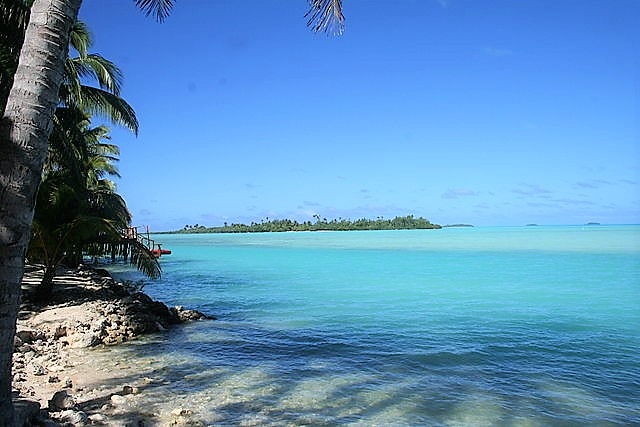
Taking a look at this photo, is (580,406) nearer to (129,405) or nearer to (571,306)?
(129,405)

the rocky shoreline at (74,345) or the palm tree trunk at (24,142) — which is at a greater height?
the palm tree trunk at (24,142)

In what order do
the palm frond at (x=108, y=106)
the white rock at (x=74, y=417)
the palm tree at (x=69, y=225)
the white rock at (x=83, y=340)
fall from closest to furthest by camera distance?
the white rock at (x=74, y=417), the white rock at (x=83, y=340), the palm tree at (x=69, y=225), the palm frond at (x=108, y=106)

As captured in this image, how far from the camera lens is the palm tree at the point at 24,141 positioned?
10.5 feet

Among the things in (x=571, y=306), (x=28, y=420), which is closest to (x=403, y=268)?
(x=571, y=306)

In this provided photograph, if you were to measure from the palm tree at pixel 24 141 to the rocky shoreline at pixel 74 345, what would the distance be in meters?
1.24

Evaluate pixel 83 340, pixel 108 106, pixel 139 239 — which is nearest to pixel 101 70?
pixel 108 106

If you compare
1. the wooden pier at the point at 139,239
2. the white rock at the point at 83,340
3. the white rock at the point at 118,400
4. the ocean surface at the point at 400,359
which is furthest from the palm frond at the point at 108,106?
the white rock at the point at 118,400

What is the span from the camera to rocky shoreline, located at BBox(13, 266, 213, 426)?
210 inches

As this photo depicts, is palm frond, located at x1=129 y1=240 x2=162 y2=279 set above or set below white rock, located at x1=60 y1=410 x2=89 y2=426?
above

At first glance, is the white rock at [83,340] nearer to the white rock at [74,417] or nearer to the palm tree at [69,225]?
the palm tree at [69,225]

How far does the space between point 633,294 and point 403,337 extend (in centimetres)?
1462

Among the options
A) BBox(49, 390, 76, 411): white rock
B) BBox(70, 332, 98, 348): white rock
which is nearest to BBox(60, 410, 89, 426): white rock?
BBox(49, 390, 76, 411): white rock

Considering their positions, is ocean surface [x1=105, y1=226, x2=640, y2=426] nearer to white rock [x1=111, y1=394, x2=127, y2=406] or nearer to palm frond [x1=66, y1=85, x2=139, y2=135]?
white rock [x1=111, y1=394, x2=127, y2=406]

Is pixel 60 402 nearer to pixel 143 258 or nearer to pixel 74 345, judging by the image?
pixel 74 345
